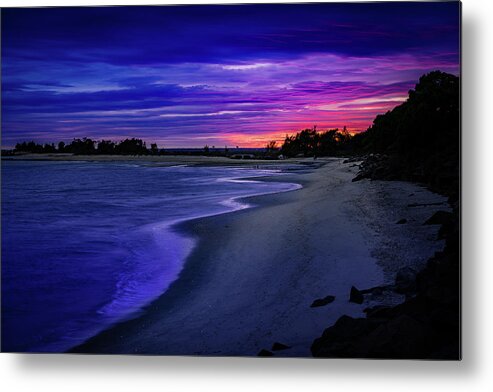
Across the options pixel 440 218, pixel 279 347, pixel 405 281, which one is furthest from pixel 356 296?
pixel 440 218

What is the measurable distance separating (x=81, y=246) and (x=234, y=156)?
4.56ft

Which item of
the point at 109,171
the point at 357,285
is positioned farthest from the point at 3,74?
the point at 357,285

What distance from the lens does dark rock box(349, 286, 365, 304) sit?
11.6ft

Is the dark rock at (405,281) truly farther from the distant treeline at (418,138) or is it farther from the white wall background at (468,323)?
the distant treeline at (418,138)

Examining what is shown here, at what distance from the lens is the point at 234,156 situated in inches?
Result: 175

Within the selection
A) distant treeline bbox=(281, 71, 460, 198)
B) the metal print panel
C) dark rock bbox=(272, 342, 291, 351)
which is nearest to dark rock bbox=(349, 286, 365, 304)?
the metal print panel

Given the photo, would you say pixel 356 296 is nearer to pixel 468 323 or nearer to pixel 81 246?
pixel 468 323

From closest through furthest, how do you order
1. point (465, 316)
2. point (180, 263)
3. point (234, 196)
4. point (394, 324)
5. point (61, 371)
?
point (394, 324), point (465, 316), point (61, 371), point (180, 263), point (234, 196)

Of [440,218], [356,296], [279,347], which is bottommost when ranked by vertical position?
[279,347]

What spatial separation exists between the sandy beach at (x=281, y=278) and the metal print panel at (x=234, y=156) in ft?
0.05

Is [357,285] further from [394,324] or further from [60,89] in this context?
[60,89]

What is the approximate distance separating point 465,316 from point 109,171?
2846 mm

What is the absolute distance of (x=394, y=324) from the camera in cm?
326

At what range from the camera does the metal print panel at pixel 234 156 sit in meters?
3.54
